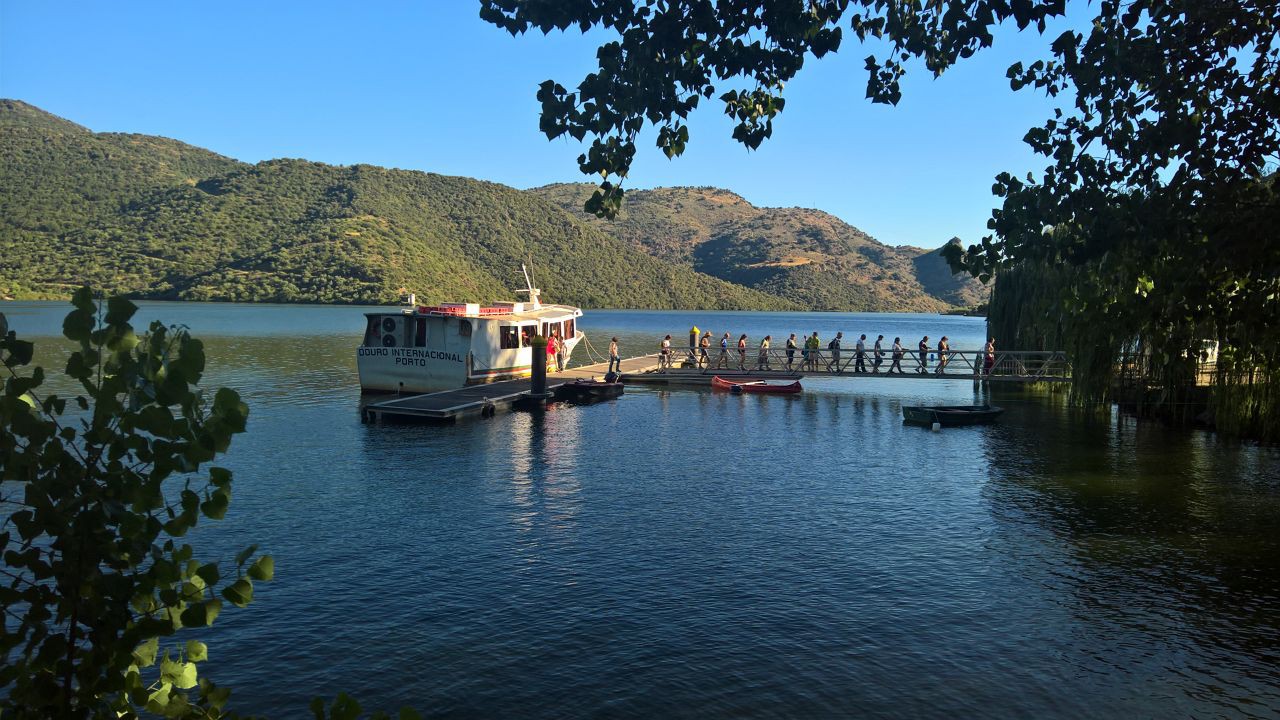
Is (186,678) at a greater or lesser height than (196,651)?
lesser

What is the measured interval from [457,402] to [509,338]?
9.62m

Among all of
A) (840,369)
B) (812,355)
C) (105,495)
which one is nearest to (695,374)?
(812,355)

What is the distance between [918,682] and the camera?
11633mm

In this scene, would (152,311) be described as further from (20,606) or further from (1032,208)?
(1032,208)

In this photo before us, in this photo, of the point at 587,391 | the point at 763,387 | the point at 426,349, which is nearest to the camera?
the point at 426,349

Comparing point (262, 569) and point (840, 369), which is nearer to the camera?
point (262, 569)

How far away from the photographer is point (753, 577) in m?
15.8

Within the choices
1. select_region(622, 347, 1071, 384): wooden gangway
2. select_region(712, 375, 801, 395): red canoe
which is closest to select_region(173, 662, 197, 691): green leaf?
select_region(712, 375, 801, 395): red canoe

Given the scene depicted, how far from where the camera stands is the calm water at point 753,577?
1148 cm

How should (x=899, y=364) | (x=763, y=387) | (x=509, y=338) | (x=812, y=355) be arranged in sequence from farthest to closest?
(x=812, y=355) < (x=509, y=338) < (x=763, y=387) < (x=899, y=364)

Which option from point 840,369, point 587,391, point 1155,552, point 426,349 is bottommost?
point 1155,552

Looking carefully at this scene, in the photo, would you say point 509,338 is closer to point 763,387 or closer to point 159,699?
point 763,387

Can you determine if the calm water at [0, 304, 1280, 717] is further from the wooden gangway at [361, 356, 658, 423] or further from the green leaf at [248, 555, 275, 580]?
the green leaf at [248, 555, 275, 580]

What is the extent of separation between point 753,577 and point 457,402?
72.5 ft
